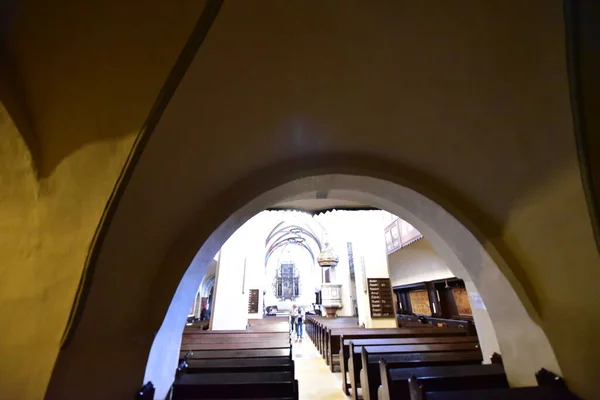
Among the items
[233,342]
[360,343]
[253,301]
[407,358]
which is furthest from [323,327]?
[253,301]

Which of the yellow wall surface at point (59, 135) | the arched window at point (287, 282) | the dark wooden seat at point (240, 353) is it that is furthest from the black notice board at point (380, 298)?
the arched window at point (287, 282)

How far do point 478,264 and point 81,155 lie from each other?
2437 millimetres

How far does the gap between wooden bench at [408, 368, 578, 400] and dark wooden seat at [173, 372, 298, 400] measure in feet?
3.10

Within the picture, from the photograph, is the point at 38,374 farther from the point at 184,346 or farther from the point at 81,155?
the point at 184,346

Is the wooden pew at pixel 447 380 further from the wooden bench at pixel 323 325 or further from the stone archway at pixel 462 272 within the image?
the wooden bench at pixel 323 325

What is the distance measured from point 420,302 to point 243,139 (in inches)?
409

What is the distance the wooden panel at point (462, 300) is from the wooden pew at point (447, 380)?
609 cm

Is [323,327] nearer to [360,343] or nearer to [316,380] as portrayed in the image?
[316,380]

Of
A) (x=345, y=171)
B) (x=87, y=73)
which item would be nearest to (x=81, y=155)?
(x=87, y=73)

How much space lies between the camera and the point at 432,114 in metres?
1.51

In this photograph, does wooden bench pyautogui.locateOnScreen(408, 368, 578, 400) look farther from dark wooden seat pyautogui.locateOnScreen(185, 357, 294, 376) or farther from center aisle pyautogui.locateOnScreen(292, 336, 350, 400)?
center aisle pyautogui.locateOnScreen(292, 336, 350, 400)

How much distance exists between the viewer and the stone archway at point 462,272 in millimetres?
1626

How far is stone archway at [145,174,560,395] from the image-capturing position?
163cm

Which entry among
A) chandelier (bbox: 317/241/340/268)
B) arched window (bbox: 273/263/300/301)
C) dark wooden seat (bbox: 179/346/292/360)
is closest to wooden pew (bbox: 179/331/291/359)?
dark wooden seat (bbox: 179/346/292/360)
